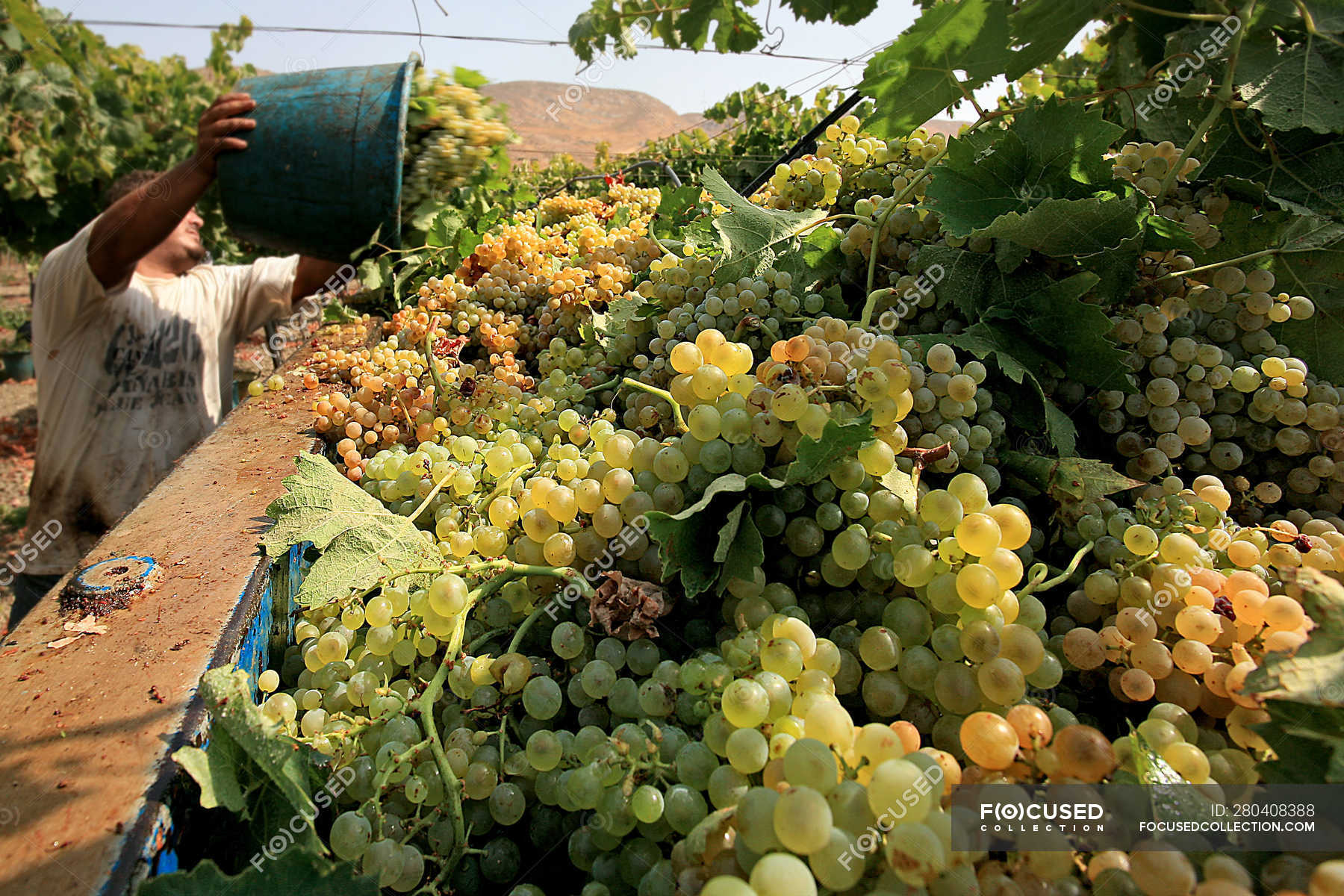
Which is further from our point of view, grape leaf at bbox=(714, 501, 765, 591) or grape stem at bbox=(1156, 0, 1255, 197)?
grape stem at bbox=(1156, 0, 1255, 197)

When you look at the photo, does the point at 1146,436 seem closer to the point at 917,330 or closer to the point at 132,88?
the point at 917,330

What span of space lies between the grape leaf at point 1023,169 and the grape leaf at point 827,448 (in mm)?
420

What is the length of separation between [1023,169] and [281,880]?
1.20 m

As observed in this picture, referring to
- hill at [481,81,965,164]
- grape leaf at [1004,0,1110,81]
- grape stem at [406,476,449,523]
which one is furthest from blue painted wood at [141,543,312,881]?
hill at [481,81,965,164]

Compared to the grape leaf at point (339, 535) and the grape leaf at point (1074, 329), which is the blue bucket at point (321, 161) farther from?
the grape leaf at point (1074, 329)

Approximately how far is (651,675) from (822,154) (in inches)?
41.6

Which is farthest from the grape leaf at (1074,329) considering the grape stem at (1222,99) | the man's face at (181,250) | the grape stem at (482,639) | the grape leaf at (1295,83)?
the man's face at (181,250)

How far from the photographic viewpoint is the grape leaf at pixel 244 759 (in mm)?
624

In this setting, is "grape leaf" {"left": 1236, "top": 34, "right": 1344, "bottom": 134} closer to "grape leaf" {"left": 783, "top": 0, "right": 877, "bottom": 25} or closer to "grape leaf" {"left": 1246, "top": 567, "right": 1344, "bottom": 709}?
"grape leaf" {"left": 1246, "top": 567, "right": 1344, "bottom": 709}

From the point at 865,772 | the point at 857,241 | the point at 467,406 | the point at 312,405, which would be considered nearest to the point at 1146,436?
the point at 857,241

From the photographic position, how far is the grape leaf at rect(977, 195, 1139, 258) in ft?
2.84

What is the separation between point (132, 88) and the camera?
244 inches

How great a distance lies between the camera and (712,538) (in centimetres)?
73

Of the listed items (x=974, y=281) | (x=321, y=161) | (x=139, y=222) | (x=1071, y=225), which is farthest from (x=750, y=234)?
(x=139, y=222)
